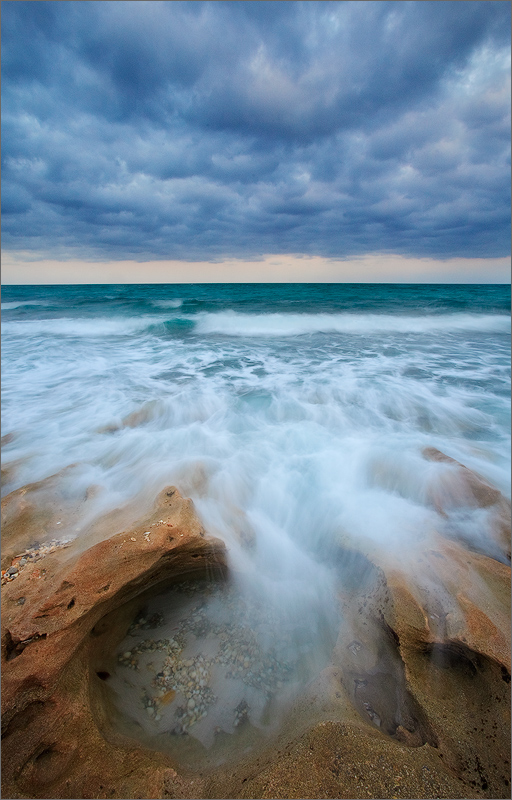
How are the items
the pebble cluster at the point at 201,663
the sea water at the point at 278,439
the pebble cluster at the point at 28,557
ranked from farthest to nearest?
the sea water at the point at 278,439
the pebble cluster at the point at 28,557
the pebble cluster at the point at 201,663

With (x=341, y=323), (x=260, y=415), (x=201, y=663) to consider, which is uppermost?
(x=341, y=323)

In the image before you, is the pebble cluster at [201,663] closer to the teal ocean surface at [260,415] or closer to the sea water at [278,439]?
the sea water at [278,439]

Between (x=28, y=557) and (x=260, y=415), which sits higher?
(x=260, y=415)

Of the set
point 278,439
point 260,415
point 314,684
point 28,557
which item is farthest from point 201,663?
point 260,415

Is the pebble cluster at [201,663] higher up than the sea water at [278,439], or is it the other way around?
the sea water at [278,439]

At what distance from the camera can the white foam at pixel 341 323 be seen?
662 inches

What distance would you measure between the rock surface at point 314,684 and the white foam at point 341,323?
1428cm

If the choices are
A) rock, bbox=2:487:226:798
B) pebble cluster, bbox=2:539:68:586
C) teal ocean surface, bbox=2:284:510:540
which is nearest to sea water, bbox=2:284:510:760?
teal ocean surface, bbox=2:284:510:540

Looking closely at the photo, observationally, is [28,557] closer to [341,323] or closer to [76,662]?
[76,662]

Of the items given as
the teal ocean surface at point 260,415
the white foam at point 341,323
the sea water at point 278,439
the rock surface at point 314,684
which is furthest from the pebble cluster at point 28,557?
the white foam at point 341,323

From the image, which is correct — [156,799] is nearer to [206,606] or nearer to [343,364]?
[206,606]

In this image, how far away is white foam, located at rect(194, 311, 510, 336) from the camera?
662 inches

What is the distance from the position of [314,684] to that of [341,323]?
60.7 feet

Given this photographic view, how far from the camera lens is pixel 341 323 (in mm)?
19156
